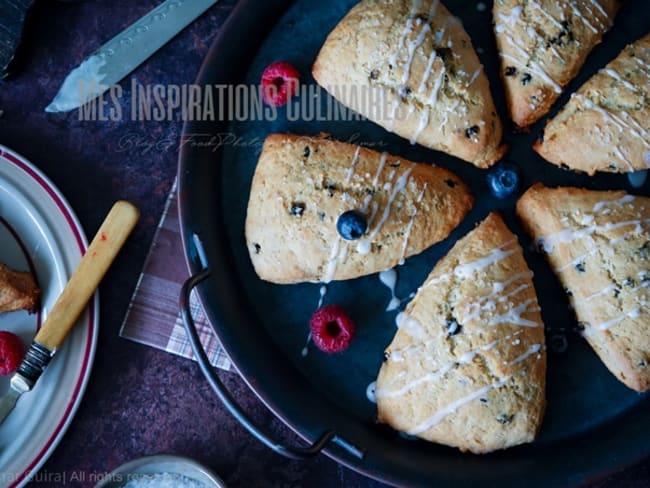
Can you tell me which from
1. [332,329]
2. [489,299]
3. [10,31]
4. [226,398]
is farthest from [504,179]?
[10,31]

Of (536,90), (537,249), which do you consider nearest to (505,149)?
(536,90)

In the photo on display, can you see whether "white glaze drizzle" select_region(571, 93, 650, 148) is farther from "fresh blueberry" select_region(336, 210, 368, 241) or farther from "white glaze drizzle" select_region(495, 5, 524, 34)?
"fresh blueberry" select_region(336, 210, 368, 241)

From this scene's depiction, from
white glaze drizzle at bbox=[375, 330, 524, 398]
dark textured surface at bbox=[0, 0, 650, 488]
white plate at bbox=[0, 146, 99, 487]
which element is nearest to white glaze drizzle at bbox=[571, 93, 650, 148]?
white glaze drizzle at bbox=[375, 330, 524, 398]

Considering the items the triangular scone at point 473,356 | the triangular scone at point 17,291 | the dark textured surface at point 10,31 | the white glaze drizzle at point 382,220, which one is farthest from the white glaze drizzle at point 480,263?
the dark textured surface at point 10,31

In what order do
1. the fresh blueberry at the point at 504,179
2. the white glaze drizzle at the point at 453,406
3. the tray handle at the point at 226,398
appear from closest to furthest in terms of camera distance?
the tray handle at the point at 226,398 → the white glaze drizzle at the point at 453,406 → the fresh blueberry at the point at 504,179

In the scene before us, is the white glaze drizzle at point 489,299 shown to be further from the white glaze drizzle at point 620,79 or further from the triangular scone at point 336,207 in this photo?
the white glaze drizzle at point 620,79

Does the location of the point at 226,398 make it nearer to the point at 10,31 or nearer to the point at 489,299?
the point at 489,299
